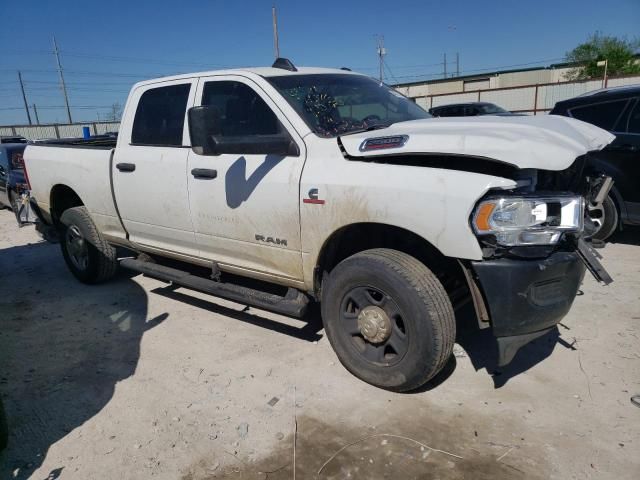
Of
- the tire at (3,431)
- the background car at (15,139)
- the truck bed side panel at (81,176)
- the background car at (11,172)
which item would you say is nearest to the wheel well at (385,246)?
the tire at (3,431)

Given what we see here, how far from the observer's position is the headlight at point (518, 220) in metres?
2.50

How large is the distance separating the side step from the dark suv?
12.1 ft

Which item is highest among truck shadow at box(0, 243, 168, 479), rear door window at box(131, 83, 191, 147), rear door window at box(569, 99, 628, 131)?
rear door window at box(131, 83, 191, 147)

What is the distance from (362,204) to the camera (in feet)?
9.46

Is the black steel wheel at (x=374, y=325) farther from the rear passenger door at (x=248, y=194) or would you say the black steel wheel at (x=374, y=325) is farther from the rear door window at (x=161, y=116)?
the rear door window at (x=161, y=116)

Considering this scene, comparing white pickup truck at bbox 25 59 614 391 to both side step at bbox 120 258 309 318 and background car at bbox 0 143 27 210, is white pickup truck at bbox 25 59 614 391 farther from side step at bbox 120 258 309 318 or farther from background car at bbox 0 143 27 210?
background car at bbox 0 143 27 210

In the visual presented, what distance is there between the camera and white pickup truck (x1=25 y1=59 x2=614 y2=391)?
2.54 metres

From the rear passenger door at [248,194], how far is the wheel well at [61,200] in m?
2.45

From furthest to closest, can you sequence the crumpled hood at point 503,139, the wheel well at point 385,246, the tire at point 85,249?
the tire at point 85,249 → the wheel well at point 385,246 → the crumpled hood at point 503,139

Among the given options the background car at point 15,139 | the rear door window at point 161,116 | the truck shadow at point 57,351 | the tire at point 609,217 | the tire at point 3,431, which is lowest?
the truck shadow at point 57,351

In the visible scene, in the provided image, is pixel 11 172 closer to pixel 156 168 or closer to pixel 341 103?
pixel 156 168

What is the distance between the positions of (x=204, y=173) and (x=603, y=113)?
4.97 metres

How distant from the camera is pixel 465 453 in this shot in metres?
2.54

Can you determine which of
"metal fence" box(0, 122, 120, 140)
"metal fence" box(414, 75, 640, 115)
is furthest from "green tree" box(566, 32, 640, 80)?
"metal fence" box(0, 122, 120, 140)
